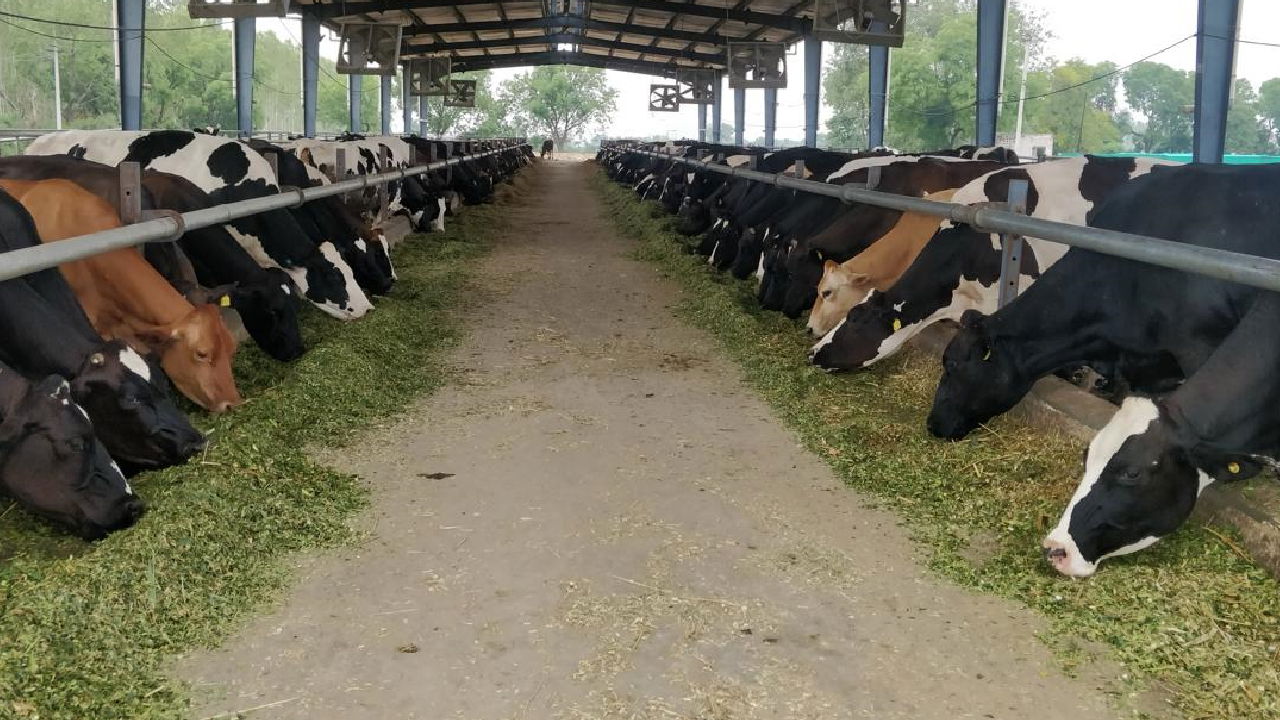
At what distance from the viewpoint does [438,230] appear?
16406 millimetres

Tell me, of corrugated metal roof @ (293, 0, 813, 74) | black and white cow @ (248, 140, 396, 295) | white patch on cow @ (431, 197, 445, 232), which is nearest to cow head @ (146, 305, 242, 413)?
black and white cow @ (248, 140, 396, 295)

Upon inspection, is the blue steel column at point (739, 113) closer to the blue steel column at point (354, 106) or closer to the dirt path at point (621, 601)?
the blue steel column at point (354, 106)

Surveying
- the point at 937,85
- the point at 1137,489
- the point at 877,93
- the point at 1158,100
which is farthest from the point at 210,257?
the point at 937,85

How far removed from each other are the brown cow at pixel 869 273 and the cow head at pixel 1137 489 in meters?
4.12

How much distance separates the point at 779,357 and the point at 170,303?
3967 millimetres

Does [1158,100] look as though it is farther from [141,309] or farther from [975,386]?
[141,309]

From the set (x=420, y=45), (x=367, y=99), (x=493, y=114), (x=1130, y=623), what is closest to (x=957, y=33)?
(x=420, y=45)

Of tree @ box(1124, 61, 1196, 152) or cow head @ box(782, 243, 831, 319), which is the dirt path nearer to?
cow head @ box(782, 243, 831, 319)

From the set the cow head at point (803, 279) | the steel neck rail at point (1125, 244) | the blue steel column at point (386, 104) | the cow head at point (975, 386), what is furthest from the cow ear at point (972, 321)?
the blue steel column at point (386, 104)

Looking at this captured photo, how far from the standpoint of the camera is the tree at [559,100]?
111062mm

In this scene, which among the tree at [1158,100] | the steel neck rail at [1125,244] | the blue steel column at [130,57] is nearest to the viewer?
the steel neck rail at [1125,244]

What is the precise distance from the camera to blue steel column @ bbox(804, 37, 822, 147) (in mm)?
31531

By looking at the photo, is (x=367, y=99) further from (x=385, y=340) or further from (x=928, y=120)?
(x=385, y=340)

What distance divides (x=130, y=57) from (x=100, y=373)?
638 inches
